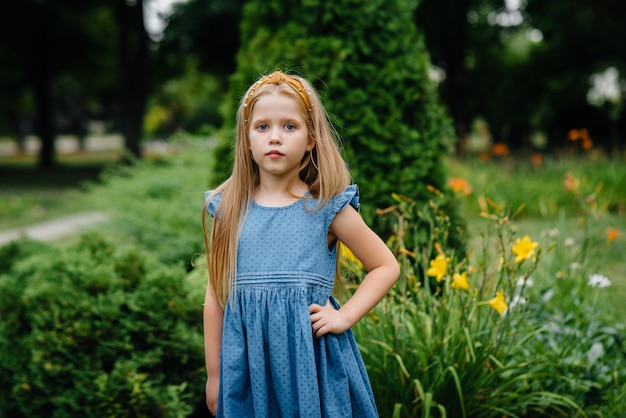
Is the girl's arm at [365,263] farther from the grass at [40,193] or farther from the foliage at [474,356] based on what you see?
the grass at [40,193]

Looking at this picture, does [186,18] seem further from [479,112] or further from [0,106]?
[479,112]

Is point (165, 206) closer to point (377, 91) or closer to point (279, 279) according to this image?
point (377, 91)

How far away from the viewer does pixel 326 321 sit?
1846 mm

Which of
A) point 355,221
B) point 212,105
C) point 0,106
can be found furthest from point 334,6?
point 212,105

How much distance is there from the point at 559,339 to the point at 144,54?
17.0 m

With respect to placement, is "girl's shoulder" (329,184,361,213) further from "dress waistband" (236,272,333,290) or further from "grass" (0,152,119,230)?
"grass" (0,152,119,230)

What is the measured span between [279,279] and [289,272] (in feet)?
0.11

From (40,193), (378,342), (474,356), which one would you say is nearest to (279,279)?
(378,342)

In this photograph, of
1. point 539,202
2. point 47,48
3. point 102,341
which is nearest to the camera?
point 102,341

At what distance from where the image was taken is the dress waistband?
1.87 metres

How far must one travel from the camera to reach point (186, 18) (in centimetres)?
1582

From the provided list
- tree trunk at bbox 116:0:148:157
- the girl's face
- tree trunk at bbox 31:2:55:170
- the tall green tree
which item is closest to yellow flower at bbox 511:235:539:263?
the girl's face

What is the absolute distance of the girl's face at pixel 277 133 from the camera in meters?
1.87

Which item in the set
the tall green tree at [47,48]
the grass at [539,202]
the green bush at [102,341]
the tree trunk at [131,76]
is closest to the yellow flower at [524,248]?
the green bush at [102,341]
